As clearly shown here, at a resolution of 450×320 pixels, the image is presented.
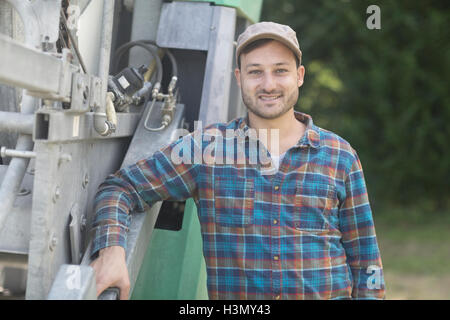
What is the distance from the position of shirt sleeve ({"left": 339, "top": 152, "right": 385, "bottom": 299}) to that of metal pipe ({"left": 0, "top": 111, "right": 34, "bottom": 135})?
1.09 metres

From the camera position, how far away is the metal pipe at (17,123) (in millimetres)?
1784

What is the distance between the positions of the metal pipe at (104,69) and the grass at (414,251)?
13.3ft

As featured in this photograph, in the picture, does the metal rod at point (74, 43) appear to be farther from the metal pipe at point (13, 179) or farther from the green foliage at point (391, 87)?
Answer: the green foliage at point (391, 87)

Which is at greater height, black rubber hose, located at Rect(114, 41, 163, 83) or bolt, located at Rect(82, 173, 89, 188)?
black rubber hose, located at Rect(114, 41, 163, 83)

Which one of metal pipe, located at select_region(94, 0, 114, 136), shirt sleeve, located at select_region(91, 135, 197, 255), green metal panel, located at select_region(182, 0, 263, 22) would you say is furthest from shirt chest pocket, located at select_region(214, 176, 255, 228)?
green metal panel, located at select_region(182, 0, 263, 22)

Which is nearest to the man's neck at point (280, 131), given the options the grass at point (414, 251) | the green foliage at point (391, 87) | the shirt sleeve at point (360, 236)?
the shirt sleeve at point (360, 236)

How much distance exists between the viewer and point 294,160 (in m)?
2.20

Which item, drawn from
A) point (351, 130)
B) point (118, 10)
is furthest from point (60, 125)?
point (351, 130)

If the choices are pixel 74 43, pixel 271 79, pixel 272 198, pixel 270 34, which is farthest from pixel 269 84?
pixel 74 43

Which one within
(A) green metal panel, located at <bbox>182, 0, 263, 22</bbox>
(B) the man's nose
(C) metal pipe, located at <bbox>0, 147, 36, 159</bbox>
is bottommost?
(C) metal pipe, located at <bbox>0, 147, 36, 159</bbox>

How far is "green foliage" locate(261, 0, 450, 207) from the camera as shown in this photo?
298 inches

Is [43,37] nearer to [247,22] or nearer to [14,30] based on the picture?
[14,30]

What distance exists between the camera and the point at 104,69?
81.2 inches

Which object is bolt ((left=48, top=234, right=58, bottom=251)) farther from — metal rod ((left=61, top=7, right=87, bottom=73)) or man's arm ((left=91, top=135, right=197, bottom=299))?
metal rod ((left=61, top=7, right=87, bottom=73))
